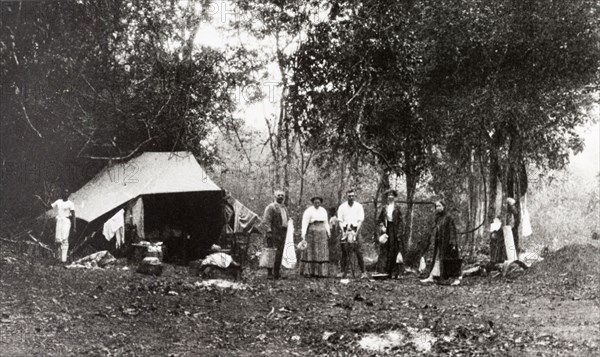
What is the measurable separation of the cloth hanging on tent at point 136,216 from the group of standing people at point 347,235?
12.4ft

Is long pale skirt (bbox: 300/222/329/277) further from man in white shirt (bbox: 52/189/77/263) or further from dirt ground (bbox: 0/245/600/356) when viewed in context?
man in white shirt (bbox: 52/189/77/263)

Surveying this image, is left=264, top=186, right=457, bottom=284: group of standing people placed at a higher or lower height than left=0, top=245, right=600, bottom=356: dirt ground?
higher

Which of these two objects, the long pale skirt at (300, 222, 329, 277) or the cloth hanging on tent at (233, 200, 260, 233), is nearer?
the long pale skirt at (300, 222, 329, 277)

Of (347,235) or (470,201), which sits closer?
(347,235)

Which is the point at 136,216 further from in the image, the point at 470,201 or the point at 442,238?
the point at 470,201

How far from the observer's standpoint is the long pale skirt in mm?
12555

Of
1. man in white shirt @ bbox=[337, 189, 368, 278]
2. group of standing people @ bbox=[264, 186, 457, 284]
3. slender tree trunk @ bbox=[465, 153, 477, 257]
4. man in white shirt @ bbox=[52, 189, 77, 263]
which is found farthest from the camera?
slender tree trunk @ bbox=[465, 153, 477, 257]

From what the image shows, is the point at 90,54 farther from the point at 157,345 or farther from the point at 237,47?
the point at 157,345

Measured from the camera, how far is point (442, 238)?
12203 mm

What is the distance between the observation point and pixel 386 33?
1664 centimetres

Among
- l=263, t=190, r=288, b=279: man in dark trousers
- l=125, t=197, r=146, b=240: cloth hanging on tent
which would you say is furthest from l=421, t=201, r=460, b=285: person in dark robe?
l=125, t=197, r=146, b=240: cloth hanging on tent

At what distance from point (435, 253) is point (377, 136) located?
219 inches

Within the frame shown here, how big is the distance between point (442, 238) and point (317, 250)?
7.80 ft

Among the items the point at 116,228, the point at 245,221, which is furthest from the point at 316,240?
the point at 116,228
